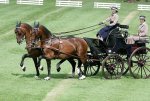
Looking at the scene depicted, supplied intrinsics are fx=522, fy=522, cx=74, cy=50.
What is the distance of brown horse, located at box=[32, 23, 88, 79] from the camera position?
20.3 metres

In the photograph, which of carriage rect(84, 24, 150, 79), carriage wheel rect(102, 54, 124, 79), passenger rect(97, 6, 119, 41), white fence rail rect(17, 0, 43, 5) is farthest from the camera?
white fence rail rect(17, 0, 43, 5)

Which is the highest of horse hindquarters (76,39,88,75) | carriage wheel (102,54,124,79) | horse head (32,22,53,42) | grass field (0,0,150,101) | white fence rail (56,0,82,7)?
horse head (32,22,53,42)

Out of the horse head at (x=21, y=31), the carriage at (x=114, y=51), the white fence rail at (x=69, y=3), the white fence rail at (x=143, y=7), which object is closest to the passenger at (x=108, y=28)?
the carriage at (x=114, y=51)

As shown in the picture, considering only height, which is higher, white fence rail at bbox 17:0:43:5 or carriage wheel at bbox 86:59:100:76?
white fence rail at bbox 17:0:43:5

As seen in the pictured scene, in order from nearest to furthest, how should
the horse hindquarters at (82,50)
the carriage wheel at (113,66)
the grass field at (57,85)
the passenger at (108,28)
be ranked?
the grass field at (57,85) < the horse hindquarters at (82,50) < the carriage wheel at (113,66) < the passenger at (108,28)

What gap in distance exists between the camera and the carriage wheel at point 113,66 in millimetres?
20964

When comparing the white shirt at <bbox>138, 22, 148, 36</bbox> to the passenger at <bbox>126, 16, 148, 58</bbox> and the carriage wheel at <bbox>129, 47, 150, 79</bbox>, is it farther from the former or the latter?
the carriage wheel at <bbox>129, 47, 150, 79</bbox>

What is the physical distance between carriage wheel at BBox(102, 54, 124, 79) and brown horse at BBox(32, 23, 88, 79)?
3.03ft

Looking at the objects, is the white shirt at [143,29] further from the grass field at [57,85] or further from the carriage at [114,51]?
the grass field at [57,85]

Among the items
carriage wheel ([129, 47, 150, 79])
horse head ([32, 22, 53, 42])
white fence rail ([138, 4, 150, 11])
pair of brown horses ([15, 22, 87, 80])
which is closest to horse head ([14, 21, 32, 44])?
pair of brown horses ([15, 22, 87, 80])

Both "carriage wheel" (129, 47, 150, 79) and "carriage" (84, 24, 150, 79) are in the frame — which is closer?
"carriage" (84, 24, 150, 79)

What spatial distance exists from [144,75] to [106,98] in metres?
5.17

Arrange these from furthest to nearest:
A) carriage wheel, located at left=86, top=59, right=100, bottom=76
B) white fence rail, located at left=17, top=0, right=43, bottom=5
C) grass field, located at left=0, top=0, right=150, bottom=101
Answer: white fence rail, located at left=17, top=0, right=43, bottom=5
carriage wheel, located at left=86, top=59, right=100, bottom=76
grass field, located at left=0, top=0, right=150, bottom=101

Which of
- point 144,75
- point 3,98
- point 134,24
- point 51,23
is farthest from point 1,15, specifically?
point 3,98
